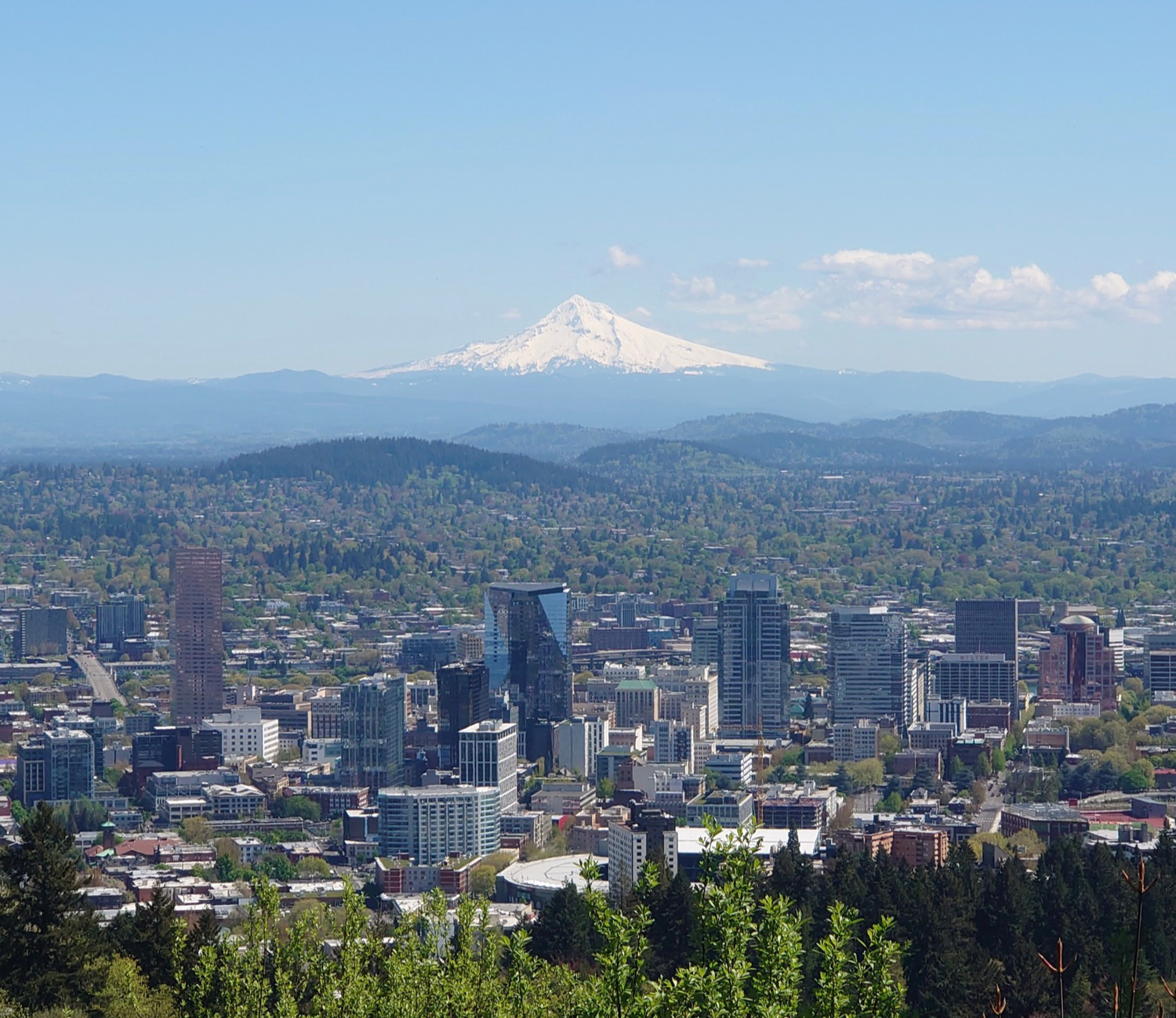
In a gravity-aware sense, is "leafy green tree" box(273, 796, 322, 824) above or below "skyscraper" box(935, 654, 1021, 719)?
below

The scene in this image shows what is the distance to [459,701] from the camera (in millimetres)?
45469

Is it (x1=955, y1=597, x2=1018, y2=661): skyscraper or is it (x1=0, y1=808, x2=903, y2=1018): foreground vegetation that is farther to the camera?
(x1=955, y1=597, x2=1018, y2=661): skyscraper

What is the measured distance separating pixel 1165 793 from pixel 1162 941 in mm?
18592

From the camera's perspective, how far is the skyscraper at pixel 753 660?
168 feet

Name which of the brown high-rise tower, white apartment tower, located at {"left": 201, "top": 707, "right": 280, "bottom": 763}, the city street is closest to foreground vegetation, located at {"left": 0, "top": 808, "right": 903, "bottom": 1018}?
white apartment tower, located at {"left": 201, "top": 707, "right": 280, "bottom": 763}

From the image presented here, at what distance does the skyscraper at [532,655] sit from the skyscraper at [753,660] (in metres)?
Answer: 3.46

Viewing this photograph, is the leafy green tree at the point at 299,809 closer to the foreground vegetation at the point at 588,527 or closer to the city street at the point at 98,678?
the city street at the point at 98,678

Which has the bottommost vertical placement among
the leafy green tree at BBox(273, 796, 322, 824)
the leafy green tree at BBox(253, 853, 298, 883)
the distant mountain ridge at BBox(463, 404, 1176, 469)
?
the leafy green tree at BBox(273, 796, 322, 824)

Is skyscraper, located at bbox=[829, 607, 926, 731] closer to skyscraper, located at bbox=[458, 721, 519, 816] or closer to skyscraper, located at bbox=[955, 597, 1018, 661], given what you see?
skyscraper, located at bbox=[955, 597, 1018, 661]

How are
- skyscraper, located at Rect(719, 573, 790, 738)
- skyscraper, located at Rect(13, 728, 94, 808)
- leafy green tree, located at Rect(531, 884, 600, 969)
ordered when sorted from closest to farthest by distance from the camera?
leafy green tree, located at Rect(531, 884, 600, 969), skyscraper, located at Rect(13, 728, 94, 808), skyscraper, located at Rect(719, 573, 790, 738)

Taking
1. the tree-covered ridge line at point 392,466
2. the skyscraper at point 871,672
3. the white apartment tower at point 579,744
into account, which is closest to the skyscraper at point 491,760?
the white apartment tower at point 579,744

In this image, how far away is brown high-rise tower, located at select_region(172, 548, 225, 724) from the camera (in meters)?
52.2

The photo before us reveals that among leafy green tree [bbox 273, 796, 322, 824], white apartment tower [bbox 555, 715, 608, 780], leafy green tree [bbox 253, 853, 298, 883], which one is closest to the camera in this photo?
leafy green tree [bbox 253, 853, 298, 883]

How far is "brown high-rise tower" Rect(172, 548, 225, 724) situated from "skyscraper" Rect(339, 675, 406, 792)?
21.0 feet
